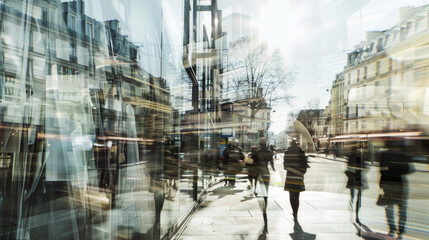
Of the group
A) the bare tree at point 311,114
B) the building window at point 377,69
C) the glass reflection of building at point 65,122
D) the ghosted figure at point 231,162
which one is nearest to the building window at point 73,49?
the glass reflection of building at point 65,122

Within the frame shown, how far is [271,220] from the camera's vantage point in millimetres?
3494

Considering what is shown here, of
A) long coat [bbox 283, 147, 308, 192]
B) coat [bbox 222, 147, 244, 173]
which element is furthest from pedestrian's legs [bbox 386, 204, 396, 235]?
coat [bbox 222, 147, 244, 173]

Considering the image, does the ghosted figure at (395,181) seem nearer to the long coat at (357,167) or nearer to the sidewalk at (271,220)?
the sidewalk at (271,220)

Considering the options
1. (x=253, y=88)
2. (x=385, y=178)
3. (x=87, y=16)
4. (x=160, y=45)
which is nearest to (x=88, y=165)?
(x=87, y=16)

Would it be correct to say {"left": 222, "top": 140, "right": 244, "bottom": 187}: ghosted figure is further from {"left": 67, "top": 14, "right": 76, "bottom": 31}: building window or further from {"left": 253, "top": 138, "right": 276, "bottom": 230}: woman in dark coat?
{"left": 67, "top": 14, "right": 76, "bottom": 31}: building window

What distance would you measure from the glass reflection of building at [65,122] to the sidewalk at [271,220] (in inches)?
67.9

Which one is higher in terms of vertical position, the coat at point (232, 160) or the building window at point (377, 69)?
the building window at point (377, 69)

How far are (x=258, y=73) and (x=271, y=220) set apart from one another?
7.72 meters

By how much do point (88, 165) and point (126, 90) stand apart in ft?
2.19

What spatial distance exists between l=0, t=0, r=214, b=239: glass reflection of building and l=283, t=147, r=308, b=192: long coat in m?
2.57

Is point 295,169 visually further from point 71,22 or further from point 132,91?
point 71,22

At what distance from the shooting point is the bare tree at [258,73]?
28.3 feet

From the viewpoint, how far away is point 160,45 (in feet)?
7.66

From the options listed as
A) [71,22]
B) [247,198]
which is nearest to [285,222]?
[247,198]
